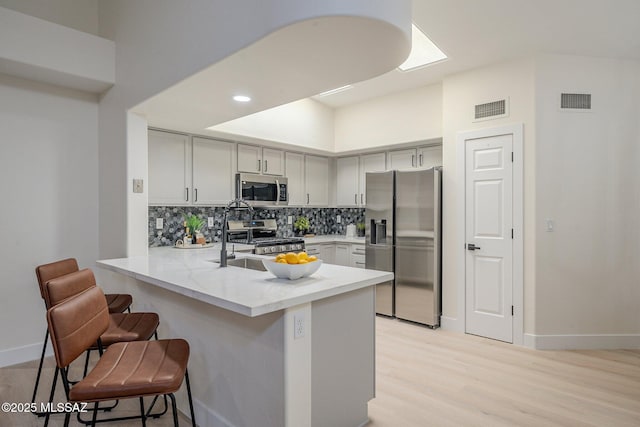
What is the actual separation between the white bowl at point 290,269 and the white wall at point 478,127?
2.40m

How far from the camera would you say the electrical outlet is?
5.40 ft

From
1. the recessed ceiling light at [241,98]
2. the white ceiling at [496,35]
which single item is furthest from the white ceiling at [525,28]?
the recessed ceiling light at [241,98]

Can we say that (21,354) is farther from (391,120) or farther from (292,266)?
(391,120)

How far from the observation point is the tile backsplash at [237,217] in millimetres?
3928

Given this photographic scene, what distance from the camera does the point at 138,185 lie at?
2.98 metres

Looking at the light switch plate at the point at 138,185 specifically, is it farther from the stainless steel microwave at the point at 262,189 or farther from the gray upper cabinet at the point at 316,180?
the gray upper cabinet at the point at 316,180

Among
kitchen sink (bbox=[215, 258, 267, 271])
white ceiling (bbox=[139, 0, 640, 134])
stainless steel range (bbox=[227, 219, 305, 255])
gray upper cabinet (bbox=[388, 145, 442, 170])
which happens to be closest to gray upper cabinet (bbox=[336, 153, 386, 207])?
gray upper cabinet (bbox=[388, 145, 442, 170])

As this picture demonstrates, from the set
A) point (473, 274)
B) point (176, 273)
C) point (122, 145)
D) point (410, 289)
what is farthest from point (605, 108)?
point (122, 145)

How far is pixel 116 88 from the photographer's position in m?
3.09

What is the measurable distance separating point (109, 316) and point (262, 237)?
2.85 m

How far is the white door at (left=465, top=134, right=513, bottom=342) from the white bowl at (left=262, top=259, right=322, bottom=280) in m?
2.38

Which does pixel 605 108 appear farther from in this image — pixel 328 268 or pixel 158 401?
pixel 158 401

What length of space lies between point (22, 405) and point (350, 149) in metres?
4.29

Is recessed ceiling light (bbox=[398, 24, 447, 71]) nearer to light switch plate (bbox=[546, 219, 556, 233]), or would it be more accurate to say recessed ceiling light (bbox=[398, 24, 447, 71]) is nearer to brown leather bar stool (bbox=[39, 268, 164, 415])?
light switch plate (bbox=[546, 219, 556, 233])
